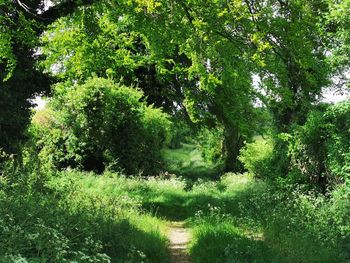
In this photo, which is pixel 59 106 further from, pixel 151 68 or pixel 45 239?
Answer: pixel 45 239

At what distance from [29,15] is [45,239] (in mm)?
8649

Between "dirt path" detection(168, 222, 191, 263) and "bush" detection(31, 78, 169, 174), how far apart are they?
10.2 metres

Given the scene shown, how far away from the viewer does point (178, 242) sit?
10484 millimetres

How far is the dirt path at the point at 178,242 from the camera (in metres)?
8.81

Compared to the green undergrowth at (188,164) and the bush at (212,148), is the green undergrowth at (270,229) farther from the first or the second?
the bush at (212,148)

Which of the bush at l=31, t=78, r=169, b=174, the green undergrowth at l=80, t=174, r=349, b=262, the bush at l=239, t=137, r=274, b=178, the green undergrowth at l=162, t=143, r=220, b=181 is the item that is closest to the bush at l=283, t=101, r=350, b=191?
the green undergrowth at l=80, t=174, r=349, b=262

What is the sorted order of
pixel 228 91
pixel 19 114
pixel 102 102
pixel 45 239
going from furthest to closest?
pixel 228 91 → pixel 102 102 → pixel 19 114 → pixel 45 239

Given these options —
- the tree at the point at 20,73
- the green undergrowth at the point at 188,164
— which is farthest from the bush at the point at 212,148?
the tree at the point at 20,73

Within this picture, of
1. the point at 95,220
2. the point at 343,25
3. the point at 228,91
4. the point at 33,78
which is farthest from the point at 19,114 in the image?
the point at 228,91

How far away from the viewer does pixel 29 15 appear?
12.5 metres

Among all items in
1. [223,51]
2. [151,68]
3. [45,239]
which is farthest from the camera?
[151,68]

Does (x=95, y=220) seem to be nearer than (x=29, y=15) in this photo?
Yes

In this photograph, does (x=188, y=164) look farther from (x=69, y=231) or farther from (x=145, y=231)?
(x=69, y=231)

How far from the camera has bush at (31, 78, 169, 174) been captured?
22.5m
